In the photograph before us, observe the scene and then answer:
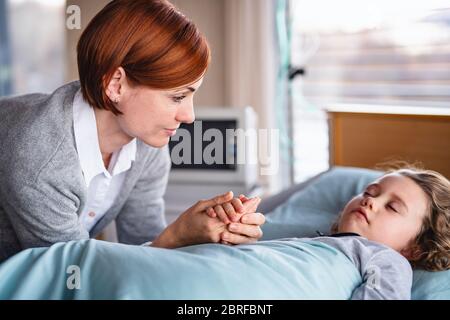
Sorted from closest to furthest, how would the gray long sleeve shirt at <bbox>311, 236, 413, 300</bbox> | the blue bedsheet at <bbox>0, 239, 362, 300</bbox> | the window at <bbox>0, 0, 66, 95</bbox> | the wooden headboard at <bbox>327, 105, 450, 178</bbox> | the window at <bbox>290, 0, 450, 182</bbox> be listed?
1. the blue bedsheet at <bbox>0, 239, 362, 300</bbox>
2. the gray long sleeve shirt at <bbox>311, 236, 413, 300</bbox>
3. the window at <bbox>290, 0, 450, 182</bbox>
4. the wooden headboard at <bbox>327, 105, 450, 178</bbox>
5. the window at <bbox>0, 0, 66, 95</bbox>

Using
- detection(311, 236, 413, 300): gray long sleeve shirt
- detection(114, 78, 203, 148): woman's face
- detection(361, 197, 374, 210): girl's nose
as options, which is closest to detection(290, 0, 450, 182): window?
detection(361, 197, 374, 210): girl's nose

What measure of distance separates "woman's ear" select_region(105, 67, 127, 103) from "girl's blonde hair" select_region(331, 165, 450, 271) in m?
0.58

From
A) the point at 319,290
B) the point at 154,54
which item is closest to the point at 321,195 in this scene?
the point at 319,290

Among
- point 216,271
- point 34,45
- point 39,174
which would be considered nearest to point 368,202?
point 216,271

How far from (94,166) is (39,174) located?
92 millimetres

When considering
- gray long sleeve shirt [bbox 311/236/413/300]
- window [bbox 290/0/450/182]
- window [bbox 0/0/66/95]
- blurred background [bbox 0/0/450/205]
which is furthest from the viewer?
window [bbox 0/0/66/95]

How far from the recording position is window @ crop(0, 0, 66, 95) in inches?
138

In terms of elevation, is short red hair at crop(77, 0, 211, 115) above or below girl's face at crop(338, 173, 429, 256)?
above

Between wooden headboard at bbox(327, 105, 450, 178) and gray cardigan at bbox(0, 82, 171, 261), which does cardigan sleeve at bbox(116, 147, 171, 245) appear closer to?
gray cardigan at bbox(0, 82, 171, 261)

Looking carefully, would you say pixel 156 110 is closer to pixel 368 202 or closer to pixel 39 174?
pixel 39 174

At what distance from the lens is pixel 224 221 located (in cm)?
87

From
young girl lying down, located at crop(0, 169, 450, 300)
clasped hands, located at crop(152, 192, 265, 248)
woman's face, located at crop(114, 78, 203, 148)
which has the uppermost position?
woman's face, located at crop(114, 78, 203, 148)

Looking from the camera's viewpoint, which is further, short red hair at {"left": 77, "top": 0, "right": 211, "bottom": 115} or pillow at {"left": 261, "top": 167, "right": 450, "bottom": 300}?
pillow at {"left": 261, "top": 167, "right": 450, "bottom": 300}

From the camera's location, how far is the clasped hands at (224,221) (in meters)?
0.87
